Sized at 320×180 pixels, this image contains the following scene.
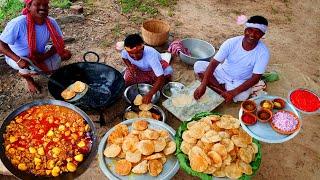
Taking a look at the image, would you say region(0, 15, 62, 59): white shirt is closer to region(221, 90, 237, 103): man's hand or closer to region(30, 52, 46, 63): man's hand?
region(30, 52, 46, 63): man's hand

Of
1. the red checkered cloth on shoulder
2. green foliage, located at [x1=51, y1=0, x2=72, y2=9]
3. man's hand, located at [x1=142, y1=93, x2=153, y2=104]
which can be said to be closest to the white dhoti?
man's hand, located at [x1=142, y1=93, x2=153, y2=104]

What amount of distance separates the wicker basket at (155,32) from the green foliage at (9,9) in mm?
2662

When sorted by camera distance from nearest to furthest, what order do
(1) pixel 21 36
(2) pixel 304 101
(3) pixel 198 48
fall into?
(2) pixel 304 101 < (1) pixel 21 36 < (3) pixel 198 48

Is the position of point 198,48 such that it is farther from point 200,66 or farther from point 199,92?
point 199,92

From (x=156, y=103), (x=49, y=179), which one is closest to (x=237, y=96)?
(x=156, y=103)

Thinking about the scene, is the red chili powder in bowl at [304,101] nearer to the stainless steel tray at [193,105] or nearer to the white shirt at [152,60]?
the stainless steel tray at [193,105]

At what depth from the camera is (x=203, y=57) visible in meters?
5.82

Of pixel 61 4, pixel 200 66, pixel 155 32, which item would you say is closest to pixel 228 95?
pixel 200 66

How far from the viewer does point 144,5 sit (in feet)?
23.5

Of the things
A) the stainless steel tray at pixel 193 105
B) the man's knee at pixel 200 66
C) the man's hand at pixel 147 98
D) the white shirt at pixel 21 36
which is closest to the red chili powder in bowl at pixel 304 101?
the stainless steel tray at pixel 193 105

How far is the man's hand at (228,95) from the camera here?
15.3 ft

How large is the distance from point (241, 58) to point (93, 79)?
2.12 metres

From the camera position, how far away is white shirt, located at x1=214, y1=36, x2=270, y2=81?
4.43 meters

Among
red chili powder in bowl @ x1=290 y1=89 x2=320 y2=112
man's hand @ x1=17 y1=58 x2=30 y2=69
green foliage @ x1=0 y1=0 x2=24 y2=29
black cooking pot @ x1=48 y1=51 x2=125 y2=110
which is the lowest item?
green foliage @ x1=0 y1=0 x2=24 y2=29
